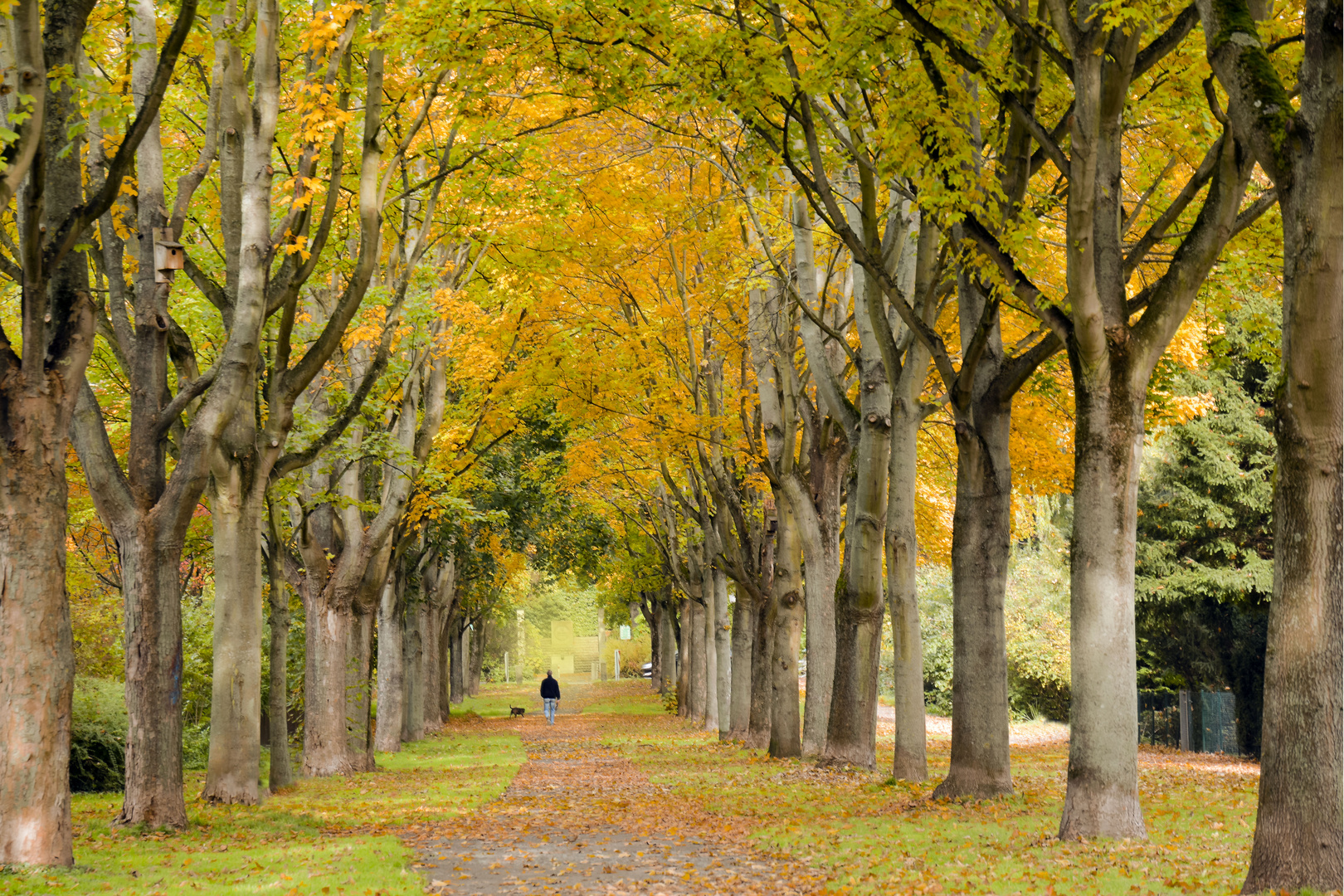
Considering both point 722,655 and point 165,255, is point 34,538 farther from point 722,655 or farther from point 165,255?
point 722,655

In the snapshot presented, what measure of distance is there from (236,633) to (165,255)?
13.7 ft

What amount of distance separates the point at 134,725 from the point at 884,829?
7226 millimetres

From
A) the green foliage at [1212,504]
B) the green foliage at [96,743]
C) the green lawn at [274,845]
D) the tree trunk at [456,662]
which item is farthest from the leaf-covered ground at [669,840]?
the tree trunk at [456,662]

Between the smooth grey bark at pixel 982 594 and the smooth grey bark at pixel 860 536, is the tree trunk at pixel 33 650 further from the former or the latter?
the smooth grey bark at pixel 860 536

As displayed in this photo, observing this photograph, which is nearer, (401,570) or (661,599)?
(401,570)

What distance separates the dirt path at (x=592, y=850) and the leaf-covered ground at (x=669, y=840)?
0.13ft

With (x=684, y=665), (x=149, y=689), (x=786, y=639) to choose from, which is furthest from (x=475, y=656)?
(x=149, y=689)

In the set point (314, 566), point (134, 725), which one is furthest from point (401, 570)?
point (134, 725)

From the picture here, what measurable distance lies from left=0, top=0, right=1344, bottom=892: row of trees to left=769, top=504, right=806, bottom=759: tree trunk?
7 cm

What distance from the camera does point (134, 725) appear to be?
11000 millimetres

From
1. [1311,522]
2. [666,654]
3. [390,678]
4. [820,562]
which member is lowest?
[666,654]

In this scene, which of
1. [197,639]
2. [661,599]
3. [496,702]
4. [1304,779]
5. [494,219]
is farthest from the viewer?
[496,702]

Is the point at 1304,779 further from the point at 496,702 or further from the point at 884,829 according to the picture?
the point at 496,702

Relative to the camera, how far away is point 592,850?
10.8 metres
